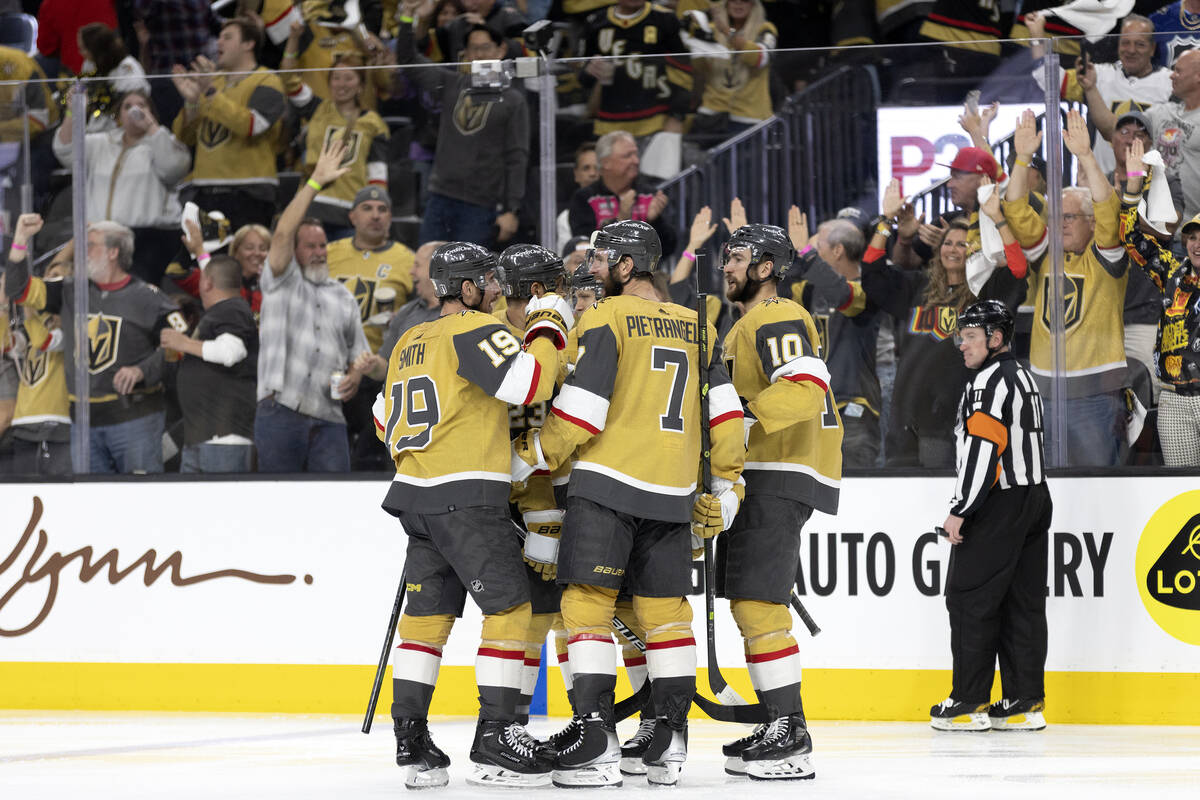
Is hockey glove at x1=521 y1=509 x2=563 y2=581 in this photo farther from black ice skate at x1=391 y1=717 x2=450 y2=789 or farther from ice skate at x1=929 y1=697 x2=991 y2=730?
ice skate at x1=929 y1=697 x2=991 y2=730

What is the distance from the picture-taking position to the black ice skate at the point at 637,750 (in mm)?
4473

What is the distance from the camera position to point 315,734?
17.7ft

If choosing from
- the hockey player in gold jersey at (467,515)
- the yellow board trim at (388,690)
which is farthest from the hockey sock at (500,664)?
the yellow board trim at (388,690)

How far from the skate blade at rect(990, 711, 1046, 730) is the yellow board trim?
0.27m

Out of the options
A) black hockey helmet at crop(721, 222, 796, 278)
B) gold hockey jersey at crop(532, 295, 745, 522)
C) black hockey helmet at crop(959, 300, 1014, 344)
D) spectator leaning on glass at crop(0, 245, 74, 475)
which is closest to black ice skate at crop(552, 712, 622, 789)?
gold hockey jersey at crop(532, 295, 745, 522)

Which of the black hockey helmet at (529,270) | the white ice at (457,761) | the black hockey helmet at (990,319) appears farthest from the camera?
the black hockey helmet at (990,319)

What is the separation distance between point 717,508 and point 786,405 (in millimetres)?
370

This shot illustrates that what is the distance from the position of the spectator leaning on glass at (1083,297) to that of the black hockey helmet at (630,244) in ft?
6.80

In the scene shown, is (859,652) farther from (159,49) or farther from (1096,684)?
(159,49)

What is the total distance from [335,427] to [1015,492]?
277 cm

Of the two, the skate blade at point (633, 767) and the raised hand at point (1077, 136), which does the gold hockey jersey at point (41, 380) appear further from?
the raised hand at point (1077, 136)

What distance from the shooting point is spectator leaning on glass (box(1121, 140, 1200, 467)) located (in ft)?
18.4

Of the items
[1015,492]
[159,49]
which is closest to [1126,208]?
[1015,492]

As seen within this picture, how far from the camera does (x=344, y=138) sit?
20.6ft
